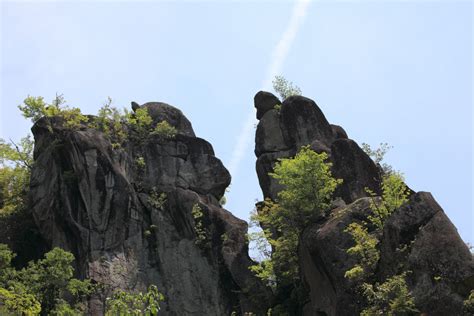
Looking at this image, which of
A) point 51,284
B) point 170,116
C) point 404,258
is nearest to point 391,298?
point 404,258

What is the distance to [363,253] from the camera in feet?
92.2

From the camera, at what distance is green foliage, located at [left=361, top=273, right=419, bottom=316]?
79.8 ft

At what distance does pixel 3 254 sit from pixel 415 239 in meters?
22.5

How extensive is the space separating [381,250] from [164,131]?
75.8 ft

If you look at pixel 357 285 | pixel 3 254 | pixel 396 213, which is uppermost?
pixel 3 254

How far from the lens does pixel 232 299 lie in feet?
129

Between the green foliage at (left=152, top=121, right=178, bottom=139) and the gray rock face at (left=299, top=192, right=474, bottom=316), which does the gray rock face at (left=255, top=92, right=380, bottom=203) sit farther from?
the gray rock face at (left=299, top=192, right=474, bottom=316)

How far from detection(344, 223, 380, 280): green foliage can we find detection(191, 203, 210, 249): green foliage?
553 inches

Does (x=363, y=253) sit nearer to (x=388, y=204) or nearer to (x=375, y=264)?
(x=375, y=264)

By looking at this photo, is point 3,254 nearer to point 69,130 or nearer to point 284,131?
point 69,130

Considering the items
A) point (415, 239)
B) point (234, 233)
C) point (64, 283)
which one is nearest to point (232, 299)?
point (234, 233)

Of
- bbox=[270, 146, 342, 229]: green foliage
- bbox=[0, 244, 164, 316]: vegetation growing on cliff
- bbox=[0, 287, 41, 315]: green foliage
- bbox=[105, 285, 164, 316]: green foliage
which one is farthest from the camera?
bbox=[270, 146, 342, 229]: green foliage

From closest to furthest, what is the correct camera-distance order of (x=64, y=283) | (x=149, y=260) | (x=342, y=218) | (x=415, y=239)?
(x=415, y=239) < (x=342, y=218) < (x=64, y=283) < (x=149, y=260)

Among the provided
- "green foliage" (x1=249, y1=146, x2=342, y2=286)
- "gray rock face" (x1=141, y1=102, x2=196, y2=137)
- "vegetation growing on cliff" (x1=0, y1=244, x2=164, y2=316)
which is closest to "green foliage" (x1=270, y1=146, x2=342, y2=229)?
"green foliage" (x1=249, y1=146, x2=342, y2=286)
